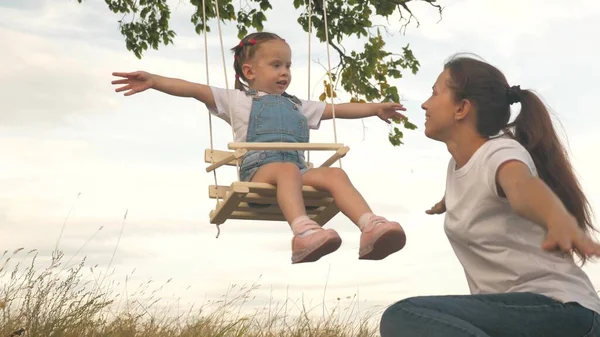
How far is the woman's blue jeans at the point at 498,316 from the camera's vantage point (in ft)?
11.5

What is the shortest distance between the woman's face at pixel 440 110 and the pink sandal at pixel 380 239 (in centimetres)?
78

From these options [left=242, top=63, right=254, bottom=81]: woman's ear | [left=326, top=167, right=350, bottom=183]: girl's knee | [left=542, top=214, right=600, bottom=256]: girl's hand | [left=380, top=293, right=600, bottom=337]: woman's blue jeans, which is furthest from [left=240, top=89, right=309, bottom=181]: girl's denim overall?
[left=542, top=214, right=600, bottom=256]: girl's hand

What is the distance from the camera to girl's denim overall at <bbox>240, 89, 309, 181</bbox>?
595 cm

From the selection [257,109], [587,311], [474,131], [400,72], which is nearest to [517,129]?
[474,131]

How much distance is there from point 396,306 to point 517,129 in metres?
1.08

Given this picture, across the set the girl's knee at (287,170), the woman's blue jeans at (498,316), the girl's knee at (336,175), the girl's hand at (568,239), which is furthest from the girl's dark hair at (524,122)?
the girl's knee at (287,170)

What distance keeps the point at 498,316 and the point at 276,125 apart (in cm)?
290

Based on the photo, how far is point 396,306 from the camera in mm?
3623

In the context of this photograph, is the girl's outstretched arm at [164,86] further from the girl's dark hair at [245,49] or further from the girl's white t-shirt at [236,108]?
the girl's dark hair at [245,49]

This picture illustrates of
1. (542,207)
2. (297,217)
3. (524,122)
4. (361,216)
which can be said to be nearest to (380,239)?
(361,216)

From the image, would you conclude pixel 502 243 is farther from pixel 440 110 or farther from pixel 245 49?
pixel 245 49

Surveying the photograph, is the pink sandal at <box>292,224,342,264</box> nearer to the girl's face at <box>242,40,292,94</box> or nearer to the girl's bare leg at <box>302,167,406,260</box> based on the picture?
the girl's bare leg at <box>302,167,406,260</box>

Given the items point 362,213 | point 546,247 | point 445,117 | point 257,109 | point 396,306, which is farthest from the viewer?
point 257,109

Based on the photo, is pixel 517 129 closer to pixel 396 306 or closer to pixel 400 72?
pixel 396 306
